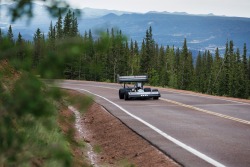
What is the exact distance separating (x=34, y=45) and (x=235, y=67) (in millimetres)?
96314

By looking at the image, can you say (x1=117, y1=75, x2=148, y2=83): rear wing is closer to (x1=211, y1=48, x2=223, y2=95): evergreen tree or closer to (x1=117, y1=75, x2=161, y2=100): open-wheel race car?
(x1=117, y1=75, x2=161, y2=100): open-wheel race car

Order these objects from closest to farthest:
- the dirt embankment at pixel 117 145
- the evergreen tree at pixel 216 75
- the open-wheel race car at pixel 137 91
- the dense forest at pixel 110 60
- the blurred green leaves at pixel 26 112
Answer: the blurred green leaves at pixel 26 112 < the dense forest at pixel 110 60 < the dirt embankment at pixel 117 145 < the open-wheel race car at pixel 137 91 < the evergreen tree at pixel 216 75

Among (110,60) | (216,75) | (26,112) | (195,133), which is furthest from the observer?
(216,75)

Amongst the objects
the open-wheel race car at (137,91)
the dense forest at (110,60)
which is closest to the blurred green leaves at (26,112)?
the dense forest at (110,60)

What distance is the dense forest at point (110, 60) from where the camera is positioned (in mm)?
2539

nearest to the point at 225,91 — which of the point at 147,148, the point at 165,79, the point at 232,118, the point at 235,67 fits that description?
the point at 235,67

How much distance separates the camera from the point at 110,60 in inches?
3824

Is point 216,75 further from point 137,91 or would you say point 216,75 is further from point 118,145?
point 118,145

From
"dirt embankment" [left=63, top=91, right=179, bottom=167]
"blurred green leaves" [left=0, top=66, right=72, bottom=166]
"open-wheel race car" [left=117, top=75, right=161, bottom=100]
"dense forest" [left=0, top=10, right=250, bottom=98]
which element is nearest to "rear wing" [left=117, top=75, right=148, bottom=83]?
"open-wheel race car" [left=117, top=75, right=161, bottom=100]

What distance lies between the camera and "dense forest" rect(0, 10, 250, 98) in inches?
100.0

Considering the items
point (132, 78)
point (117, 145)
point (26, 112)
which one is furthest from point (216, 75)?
point (26, 112)

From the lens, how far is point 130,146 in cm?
1048

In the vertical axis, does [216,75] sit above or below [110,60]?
below

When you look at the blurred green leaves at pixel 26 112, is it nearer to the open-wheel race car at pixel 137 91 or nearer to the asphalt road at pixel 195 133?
the asphalt road at pixel 195 133
